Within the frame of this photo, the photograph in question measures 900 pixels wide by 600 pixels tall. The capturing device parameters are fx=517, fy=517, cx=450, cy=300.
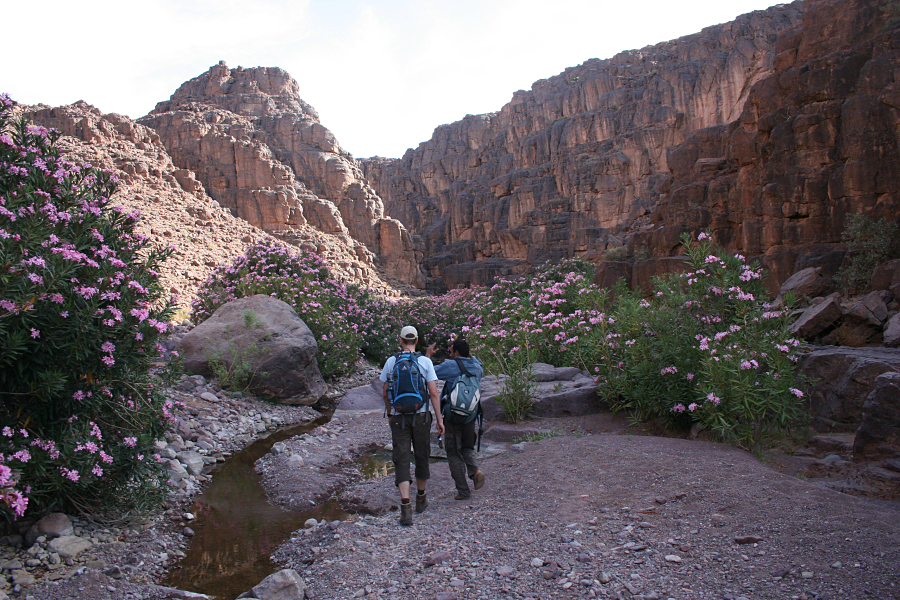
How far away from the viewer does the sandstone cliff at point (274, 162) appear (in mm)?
45500

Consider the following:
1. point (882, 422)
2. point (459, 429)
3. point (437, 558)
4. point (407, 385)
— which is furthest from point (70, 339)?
point (882, 422)

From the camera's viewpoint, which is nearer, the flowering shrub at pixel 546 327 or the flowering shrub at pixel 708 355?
the flowering shrub at pixel 708 355

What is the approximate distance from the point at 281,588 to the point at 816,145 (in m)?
19.0

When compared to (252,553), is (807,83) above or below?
above

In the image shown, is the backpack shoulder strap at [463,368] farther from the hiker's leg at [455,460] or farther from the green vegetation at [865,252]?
the green vegetation at [865,252]

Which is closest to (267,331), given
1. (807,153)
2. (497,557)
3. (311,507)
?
(311,507)

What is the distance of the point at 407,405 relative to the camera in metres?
5.32

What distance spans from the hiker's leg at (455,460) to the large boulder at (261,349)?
7763 millimetres

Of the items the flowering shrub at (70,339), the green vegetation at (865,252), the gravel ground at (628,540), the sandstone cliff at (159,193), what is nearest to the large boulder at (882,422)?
the gravel ground at (628,540)

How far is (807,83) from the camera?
54.6 ft

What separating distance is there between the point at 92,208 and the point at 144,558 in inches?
135

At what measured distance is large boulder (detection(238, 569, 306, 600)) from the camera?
399 centimetres

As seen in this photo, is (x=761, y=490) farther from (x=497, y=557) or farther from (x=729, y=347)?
(x=497, y=557)

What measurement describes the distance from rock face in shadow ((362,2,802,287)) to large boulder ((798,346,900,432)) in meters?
43.8
